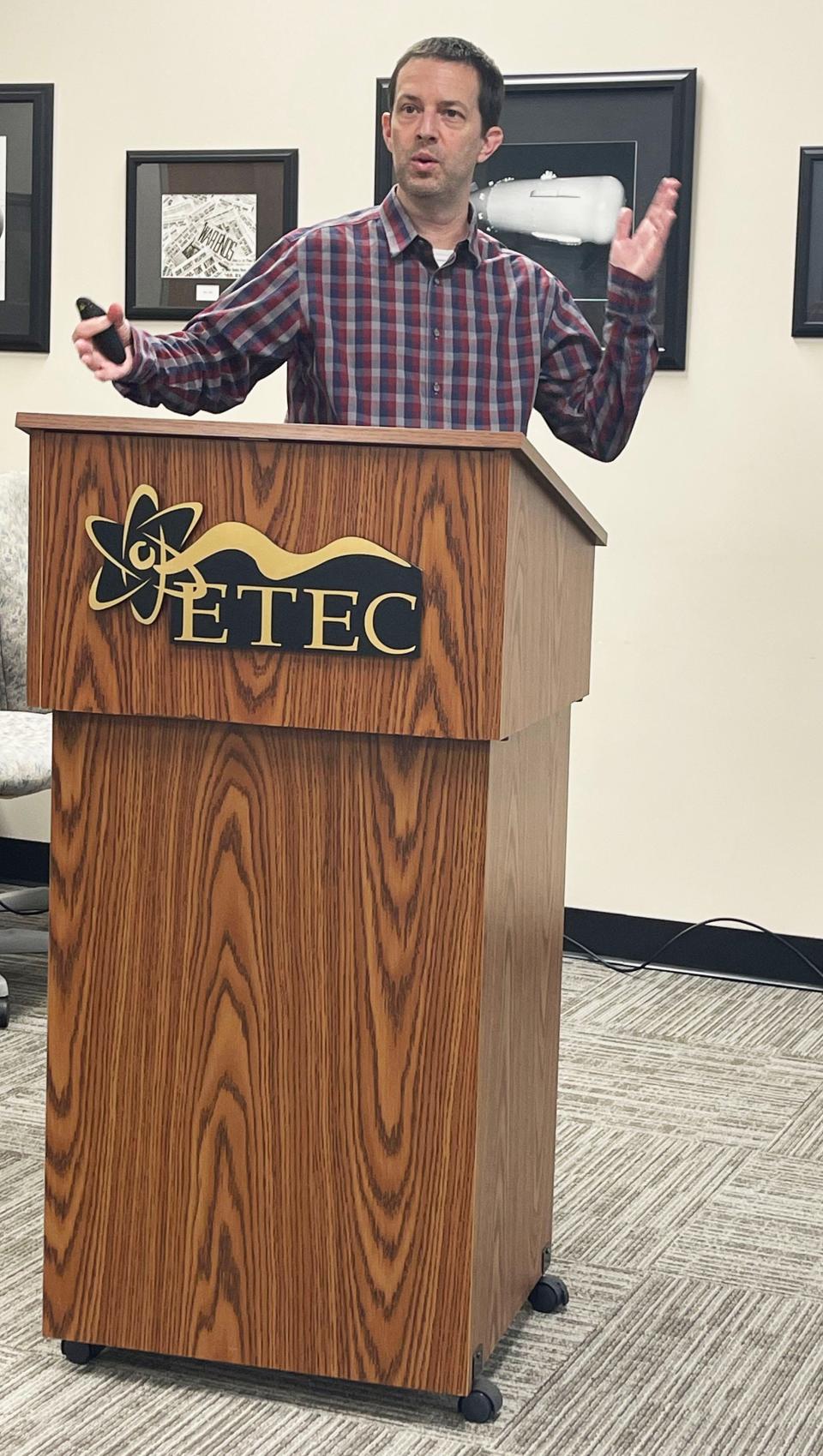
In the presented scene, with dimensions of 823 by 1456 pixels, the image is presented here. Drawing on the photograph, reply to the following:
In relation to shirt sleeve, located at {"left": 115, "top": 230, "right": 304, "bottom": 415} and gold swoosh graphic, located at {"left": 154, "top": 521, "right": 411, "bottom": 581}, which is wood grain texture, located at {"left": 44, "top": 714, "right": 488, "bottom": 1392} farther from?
shirt sleeve, located at {"left": 115, "top": 230, "right": 304, "bottom": 415}

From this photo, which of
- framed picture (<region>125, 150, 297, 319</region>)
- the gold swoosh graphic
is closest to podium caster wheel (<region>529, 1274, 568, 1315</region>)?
the gold swoosh graphic

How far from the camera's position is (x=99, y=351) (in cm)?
178

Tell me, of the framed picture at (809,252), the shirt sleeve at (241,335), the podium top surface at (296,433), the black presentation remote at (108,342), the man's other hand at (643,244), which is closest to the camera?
the podium top surface at (296,433)

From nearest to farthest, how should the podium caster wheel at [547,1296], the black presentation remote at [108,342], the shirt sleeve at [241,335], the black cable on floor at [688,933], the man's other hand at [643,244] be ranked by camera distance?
1. the black presentation remote at [108,342]
2. the man's other hand at [643,244]
3. the shirt sleeve at [241,335]
4. the podium caster wheel at [547,1296]
5. the black cable on floor at [688,933]

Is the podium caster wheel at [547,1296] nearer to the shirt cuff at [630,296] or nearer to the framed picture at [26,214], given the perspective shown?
the shirt cuff at [630,296]

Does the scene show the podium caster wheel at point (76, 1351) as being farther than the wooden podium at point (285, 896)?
Yes

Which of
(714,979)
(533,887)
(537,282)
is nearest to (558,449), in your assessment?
(714,979)

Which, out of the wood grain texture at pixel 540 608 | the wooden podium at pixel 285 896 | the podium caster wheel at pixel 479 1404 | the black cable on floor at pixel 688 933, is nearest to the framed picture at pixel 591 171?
the black cable on floor at pixel 688 933

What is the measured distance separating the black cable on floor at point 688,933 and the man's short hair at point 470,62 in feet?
7.42

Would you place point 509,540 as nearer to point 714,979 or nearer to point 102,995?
point 102,995

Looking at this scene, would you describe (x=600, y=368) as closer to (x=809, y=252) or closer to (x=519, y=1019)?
(x=519, y=1019)

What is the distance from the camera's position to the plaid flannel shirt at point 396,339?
2.03m

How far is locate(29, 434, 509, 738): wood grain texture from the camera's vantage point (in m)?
1.65

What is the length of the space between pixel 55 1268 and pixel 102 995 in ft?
1.05
